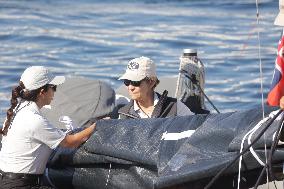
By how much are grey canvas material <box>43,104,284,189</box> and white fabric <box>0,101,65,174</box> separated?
0.22 m

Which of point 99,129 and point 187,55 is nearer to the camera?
point 99,129

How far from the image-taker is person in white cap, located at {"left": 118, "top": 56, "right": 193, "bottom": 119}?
24.1ft

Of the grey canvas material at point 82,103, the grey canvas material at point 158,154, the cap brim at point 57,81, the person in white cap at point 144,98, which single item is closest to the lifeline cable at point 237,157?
the grey canvas material at point 158,154

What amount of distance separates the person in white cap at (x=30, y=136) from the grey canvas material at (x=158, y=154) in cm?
18

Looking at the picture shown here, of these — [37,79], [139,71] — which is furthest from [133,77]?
[37,79]

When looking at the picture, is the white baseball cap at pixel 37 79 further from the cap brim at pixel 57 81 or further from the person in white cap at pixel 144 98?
the person in white cap at pixel 144 98

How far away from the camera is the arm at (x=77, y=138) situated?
22.2ft

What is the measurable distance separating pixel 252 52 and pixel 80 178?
444 inches

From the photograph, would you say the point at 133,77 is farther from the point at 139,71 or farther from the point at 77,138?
the point at 77,138

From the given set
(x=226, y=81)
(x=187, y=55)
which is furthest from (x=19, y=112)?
(x=226, y=81)

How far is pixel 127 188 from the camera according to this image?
6.55m

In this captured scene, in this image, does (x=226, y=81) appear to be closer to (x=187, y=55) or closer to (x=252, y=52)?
(x=252, y=52)

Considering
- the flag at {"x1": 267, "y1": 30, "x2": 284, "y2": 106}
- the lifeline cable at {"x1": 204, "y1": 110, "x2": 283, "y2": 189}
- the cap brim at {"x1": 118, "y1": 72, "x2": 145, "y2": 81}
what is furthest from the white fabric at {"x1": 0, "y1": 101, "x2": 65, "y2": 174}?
the flag at {"x1": 267, "y1": 30, "x2": 284, "y2": 106}

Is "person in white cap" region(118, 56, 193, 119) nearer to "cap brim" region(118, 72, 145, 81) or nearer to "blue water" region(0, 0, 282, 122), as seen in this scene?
"cap brim" region(118, 72, 145, 81)
